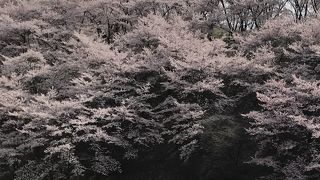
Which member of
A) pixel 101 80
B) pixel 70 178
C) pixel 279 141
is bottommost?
pixel 70 178

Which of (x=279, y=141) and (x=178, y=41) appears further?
(x=178, y=41)

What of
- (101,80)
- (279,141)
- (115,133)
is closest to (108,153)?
(115,133)

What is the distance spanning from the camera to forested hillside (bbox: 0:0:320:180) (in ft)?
81.6

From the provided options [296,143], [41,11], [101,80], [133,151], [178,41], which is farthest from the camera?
[41,11]

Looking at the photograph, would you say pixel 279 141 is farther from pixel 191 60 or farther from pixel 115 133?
pixel 115 133

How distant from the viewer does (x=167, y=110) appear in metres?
28.1

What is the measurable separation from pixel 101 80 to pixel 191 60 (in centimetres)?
638

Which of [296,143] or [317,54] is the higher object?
[317,54]

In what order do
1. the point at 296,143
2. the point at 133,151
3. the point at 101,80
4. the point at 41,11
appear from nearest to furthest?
the point at 296,143 < the point at 133,151 < the point at 101,80 < the point at 41,11

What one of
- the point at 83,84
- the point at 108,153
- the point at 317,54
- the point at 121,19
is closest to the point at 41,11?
the point at 121,19

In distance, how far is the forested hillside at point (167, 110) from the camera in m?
24.9

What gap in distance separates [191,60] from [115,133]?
709 centimetres

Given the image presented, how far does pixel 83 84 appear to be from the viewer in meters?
31.2

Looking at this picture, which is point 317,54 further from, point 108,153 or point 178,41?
point 108,153
